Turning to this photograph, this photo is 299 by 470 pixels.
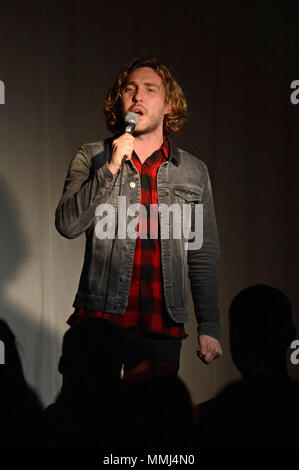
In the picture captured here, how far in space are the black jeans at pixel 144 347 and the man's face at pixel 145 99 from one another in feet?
2.08

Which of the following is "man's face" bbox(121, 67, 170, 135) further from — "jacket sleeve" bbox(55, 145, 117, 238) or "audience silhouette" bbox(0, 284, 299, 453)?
"audience silhouette" bbox(0, 284, 299, 453)

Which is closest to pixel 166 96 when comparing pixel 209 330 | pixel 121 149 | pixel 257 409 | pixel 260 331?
pixel 121 149

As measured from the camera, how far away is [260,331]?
62.7 inches

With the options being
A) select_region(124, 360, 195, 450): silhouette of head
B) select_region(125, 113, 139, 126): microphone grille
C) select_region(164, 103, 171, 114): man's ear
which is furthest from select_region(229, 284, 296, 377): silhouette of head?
select_region(164, 103, 171, 114): man's ear

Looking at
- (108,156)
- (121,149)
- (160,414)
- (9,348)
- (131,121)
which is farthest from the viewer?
(9,348)

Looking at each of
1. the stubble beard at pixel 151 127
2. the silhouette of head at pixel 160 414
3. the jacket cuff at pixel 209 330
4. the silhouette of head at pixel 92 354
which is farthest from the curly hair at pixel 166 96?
the silhouette of head at pixel 160 414

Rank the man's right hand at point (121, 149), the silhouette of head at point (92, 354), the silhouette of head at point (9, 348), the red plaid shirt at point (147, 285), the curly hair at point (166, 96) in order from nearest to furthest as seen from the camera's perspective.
Result: the silhouette of head at point (92, 354) < the man's right hand at point (121, 149) < the red plaid shirt at point (147, 285) < the curly hair at point (166, 96) < the silhouette of head at point (9, 348)

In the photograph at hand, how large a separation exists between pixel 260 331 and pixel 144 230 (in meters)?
0.58

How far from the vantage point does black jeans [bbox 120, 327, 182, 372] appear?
6.28 feet

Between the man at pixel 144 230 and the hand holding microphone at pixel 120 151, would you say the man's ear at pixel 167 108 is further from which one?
the hand holding microphone at pixel 120 151

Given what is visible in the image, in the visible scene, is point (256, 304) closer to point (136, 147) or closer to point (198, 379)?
point (136, 147)

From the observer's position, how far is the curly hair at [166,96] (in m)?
2.19

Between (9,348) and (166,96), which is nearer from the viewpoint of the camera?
(166,96)

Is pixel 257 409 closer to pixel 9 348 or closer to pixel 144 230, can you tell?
pixel 144 230
